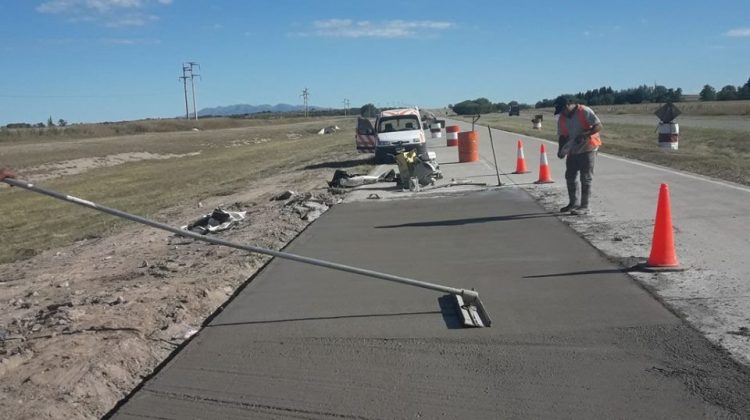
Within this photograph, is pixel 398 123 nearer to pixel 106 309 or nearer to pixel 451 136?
pixel 451 136

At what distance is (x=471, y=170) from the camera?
68.7 ft

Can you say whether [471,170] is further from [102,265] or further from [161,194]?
[102,265]

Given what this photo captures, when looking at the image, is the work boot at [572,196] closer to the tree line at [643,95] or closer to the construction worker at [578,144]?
the construction worker at [578,144]

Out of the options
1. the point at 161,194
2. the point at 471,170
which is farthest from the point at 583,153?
the point at 161,194

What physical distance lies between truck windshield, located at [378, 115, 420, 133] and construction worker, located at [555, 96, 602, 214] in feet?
48.0

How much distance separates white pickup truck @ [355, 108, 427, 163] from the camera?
81.9 ft

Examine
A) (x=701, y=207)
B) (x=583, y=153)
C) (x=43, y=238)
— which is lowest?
(x=43, y=238)

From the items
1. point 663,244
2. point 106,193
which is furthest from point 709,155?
point 106,193

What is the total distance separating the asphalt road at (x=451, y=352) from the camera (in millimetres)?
4633

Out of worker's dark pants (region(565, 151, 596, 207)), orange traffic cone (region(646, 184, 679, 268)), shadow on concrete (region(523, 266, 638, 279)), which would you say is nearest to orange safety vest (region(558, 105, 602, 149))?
worker's dark pants (region(565, 151, 596, 207))

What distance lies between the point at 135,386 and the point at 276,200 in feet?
39.2

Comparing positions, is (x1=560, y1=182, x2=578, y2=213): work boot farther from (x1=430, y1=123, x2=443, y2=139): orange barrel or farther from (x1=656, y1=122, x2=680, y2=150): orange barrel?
(x1=430, y1=123, x2=443, y2=139): orange barrel

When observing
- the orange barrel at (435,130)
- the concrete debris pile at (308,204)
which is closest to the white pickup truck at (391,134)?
the concrete debris pile at (308,204)

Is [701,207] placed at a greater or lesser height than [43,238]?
greater
